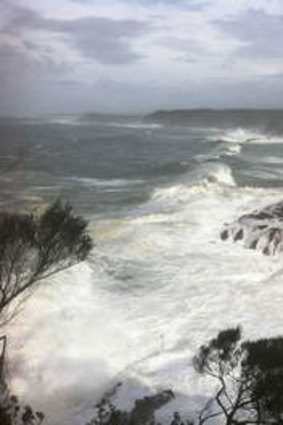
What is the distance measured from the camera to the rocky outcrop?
25.4 m

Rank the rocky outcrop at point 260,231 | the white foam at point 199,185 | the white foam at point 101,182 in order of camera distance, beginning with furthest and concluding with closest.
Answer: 1. the white foam at point 101,182
2. the white foam at point 199,185
3. the rocky outcrop at point 260,231

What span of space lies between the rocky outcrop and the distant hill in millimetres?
110899

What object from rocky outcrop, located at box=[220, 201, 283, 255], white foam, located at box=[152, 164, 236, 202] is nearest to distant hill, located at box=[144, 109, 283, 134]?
white foam, located at box=[152, 164, 236, 202]

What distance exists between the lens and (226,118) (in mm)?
177750

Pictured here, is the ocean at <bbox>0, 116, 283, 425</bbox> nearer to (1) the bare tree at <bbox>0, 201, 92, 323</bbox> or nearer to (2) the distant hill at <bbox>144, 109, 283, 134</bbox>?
(1) the bare tree at <bbox>0, 201, 92, 323</bbox>

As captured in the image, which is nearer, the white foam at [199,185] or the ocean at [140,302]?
the ocean at [140,302]

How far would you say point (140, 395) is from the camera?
556 inches

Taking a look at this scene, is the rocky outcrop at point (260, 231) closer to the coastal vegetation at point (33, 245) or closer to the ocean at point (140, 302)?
the ocean at point (140, 302)

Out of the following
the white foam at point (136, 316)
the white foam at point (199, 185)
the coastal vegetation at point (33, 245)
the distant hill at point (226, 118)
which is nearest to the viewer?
the white foam at point (136, 316)

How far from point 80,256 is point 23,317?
3342mm

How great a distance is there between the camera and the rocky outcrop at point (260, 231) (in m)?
25.4

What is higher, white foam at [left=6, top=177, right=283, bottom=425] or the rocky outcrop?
the rocky outcrop

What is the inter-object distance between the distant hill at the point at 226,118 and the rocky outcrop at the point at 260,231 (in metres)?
111

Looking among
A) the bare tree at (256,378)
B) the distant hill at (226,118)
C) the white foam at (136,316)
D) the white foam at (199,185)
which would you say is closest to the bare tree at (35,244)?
the white foam at (136,316)
